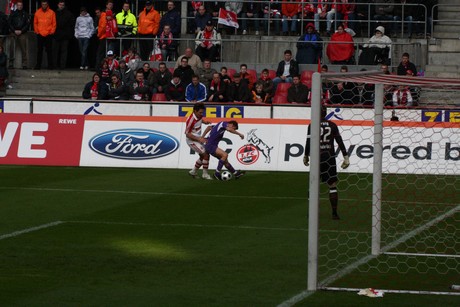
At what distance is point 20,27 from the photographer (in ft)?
122

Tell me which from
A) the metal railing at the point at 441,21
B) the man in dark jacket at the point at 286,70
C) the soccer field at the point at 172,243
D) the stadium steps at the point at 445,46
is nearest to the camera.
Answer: the soccer field at the point at 172,243

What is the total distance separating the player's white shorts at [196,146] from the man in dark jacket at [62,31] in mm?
13082

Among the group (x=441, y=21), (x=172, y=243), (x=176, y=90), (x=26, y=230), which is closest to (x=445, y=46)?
(x=441, y=21)

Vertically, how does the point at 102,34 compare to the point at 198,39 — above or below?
above

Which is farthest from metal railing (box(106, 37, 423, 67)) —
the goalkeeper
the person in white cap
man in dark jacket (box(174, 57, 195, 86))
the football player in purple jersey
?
the goalkeeper

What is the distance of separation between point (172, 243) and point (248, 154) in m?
11.5

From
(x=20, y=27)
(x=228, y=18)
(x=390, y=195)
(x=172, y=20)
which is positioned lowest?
(x=390, y=195)

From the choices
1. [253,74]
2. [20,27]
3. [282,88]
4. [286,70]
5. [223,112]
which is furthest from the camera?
[20,27]

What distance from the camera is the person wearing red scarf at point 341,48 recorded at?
35281 mm

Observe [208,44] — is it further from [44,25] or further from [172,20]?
[44,25]

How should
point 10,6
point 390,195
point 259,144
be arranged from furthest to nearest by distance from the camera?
1. point 10,6
2. point 259,144
3. point 390,195

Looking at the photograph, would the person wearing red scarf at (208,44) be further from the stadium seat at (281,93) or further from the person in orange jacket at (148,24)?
the stadium seat at (281,93)

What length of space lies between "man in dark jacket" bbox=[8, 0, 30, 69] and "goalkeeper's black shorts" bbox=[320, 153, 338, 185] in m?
20.3

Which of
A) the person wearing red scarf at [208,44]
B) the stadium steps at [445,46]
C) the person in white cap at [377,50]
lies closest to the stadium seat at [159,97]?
the person wearing red scarf at [208,44]
